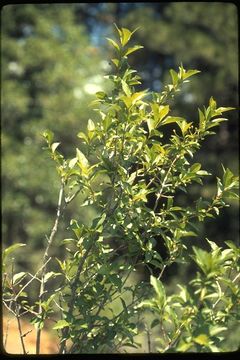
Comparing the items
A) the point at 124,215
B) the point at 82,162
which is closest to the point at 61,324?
the point at 124,215

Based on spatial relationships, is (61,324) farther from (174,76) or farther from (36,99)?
(36,99)

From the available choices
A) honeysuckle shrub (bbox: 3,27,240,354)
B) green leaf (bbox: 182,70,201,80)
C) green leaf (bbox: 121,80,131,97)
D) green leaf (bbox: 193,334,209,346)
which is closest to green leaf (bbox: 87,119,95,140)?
honeysuckle shrub (bbox: 3,27,240,354)

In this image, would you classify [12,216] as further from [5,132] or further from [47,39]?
[47,39]

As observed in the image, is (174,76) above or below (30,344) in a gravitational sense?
above

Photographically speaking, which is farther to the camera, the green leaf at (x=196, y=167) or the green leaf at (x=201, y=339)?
the green leaf at (x=196, y=167)

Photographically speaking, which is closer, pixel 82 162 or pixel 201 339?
pixel 201 339

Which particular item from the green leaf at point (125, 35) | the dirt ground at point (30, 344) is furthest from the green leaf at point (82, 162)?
the dirt ground at point (30, 344)

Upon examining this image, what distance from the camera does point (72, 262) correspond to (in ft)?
5.54

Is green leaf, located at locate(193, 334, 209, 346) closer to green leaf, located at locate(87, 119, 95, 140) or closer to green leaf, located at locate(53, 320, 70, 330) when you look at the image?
green leaf, located at locate(53, 320, 70, 330)

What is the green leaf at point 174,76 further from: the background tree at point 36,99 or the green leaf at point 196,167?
the background tree at point 36,99

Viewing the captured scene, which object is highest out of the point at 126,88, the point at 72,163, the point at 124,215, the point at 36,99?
the point at 126,88

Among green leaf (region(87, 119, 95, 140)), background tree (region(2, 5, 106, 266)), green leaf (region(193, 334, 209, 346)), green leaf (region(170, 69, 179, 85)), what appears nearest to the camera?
green leaf (region(193, 334, 209, 346))

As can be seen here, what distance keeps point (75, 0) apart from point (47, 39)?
10.5m

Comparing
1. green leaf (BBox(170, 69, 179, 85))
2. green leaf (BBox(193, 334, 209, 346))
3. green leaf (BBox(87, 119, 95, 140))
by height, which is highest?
green leaf (BBox(170, 69, 179, 85))
